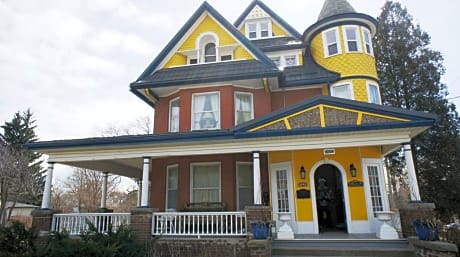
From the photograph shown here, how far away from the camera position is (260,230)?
287 inches

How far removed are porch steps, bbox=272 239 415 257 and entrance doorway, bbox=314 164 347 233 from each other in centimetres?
301

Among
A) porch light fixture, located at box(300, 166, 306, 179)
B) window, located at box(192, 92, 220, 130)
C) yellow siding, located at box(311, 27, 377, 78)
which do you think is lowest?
porch light fixture, located at box(300, 166, 306, 179)

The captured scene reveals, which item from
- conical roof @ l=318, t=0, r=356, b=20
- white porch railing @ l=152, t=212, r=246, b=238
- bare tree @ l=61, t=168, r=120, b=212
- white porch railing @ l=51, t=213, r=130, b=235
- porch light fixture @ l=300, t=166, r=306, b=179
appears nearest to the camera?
white porch railing @ l=152, t=212, r=246, b=238

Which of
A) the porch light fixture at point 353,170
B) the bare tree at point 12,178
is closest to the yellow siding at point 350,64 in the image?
the porch light fixture at point 353,170

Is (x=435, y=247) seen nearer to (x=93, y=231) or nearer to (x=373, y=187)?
(x=373, y=187)

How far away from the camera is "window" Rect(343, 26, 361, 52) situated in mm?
12648

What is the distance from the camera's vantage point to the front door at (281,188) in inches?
398

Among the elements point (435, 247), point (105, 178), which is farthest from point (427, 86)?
point (105, 178)

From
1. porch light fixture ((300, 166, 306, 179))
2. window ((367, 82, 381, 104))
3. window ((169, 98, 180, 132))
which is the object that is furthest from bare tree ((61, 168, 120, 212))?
window ((367, 82, 381, 104))

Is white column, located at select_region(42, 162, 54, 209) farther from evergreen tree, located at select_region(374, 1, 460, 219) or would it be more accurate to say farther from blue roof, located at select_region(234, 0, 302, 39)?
evergreen tree, located at select_region(374, 1, 460, 219)

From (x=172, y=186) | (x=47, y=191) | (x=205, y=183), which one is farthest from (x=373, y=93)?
(x=47, y=191)

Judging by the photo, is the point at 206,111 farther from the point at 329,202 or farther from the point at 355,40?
the point at 355,40

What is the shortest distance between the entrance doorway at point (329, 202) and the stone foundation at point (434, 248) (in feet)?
12.6

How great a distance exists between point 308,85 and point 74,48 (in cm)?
956
